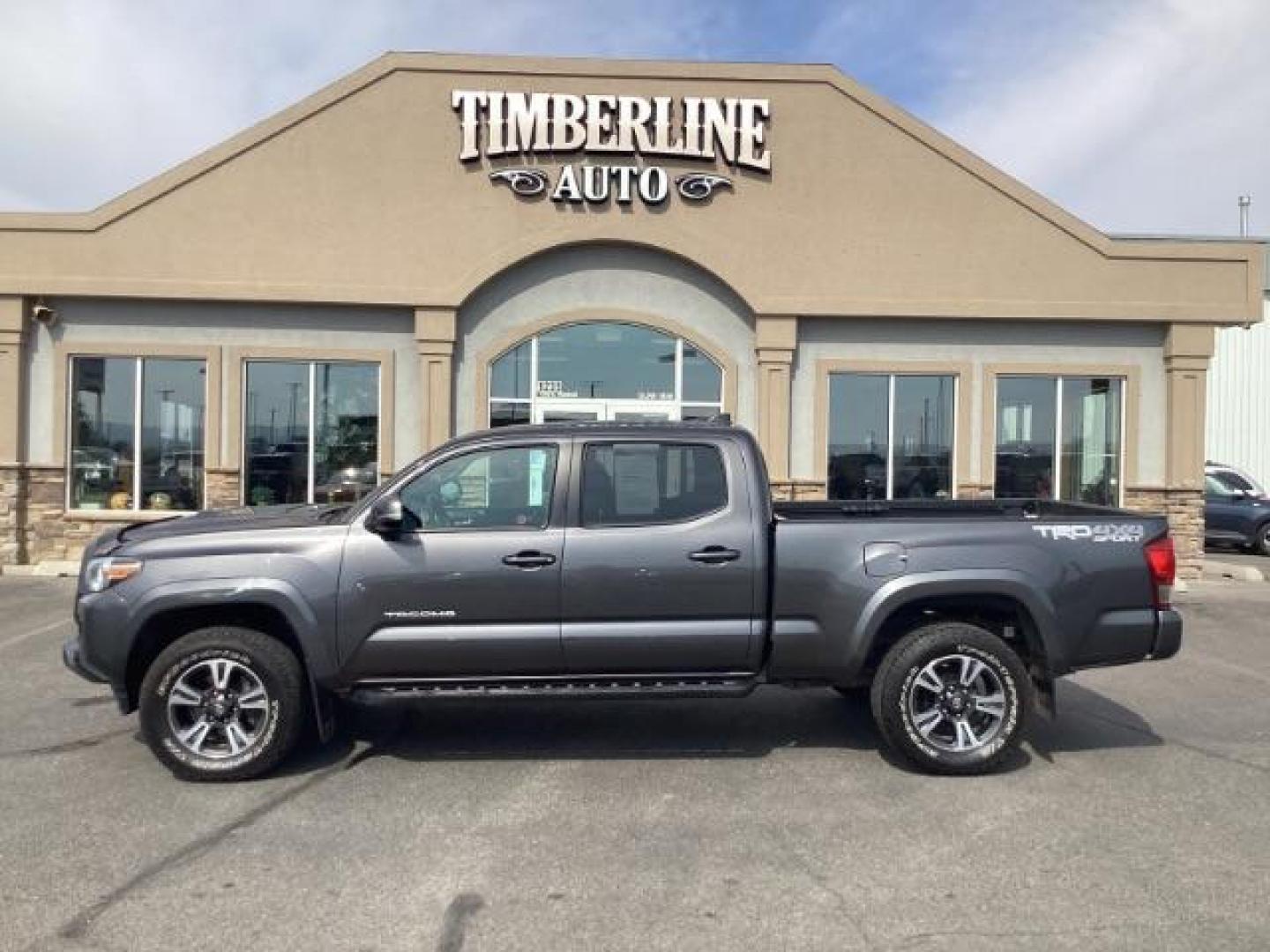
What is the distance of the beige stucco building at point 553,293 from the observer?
12984 mm

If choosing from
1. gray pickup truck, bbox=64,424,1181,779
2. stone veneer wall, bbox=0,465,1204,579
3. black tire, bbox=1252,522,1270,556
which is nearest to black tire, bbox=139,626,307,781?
gray pickup truck, bbox=64,424,1181,779

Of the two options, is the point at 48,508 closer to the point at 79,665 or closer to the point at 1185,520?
the point at 79,665

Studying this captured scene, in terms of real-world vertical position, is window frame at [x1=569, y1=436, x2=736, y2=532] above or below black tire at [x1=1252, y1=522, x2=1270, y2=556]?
above

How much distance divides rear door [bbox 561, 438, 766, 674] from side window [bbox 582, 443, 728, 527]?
1 centimetres

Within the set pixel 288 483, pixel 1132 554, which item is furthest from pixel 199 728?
pixel 288 483

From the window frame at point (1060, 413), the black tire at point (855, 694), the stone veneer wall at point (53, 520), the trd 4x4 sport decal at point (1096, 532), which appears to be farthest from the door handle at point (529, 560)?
the stone veneer wall at point (53, 520)

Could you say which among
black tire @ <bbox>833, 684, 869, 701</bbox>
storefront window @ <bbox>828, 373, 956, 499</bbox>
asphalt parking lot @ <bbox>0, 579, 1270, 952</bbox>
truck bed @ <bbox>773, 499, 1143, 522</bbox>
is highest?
storefront window @ <bbox>828, 373, 956, 499</bbox>

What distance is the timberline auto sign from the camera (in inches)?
517

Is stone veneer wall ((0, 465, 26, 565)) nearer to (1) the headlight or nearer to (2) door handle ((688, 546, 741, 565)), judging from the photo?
(1) the headlight

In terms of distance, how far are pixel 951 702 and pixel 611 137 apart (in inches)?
385

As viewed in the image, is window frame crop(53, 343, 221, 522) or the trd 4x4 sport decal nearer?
the trd 4x4 sport decal

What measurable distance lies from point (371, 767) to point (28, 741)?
2.27 metres

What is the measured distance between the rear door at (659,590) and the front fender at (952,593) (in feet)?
2.00

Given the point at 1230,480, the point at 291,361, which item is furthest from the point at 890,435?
the point at 1230,480
